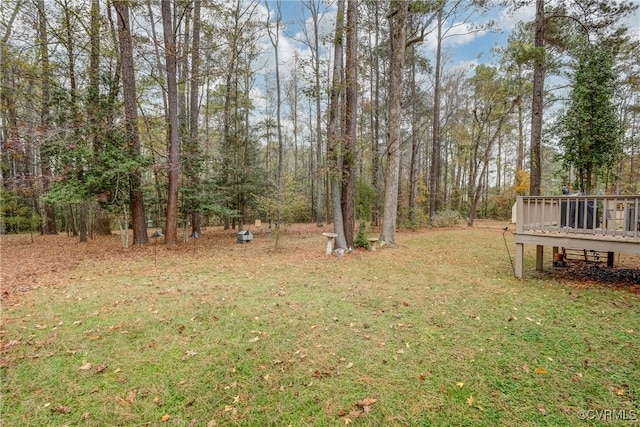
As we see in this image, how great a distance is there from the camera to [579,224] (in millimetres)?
5625

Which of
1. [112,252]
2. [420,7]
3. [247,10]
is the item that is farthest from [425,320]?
[247,10]

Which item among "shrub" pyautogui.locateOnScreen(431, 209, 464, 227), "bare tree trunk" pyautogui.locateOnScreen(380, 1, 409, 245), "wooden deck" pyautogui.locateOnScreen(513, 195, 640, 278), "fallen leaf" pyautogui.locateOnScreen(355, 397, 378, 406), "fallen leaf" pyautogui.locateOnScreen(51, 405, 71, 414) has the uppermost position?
"bare tree trunk" pyautogui.locateOnScreen(380, 1, 409, 245)

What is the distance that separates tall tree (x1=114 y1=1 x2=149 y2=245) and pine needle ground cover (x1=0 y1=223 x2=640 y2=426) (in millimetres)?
3584

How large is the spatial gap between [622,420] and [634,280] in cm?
519

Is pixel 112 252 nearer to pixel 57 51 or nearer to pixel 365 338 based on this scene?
pixel 57 51

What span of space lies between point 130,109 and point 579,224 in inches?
477

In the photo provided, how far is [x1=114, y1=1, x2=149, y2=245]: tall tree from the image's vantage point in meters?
8.36

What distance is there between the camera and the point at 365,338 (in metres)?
3.40

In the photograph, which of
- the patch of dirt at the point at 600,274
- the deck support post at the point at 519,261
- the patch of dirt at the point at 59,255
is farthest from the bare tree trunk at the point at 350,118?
the patch of dirt at the point at 600,274

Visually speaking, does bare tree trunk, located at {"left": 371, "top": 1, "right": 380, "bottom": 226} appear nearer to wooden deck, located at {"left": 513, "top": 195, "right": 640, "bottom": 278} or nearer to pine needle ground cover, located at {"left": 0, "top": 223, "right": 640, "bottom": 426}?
wooden deck, located at {"left": 513, "top": 195, "right": 640, "bottom": 278}

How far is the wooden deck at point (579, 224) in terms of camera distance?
4762mm

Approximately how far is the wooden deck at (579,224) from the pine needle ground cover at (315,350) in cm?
82

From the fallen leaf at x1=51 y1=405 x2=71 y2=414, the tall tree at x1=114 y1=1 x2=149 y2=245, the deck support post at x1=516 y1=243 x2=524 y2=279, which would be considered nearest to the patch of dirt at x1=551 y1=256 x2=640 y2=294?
the deck support post at x1=516 y1=243 x2=524 y2=279

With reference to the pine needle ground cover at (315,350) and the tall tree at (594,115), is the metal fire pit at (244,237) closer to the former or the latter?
the pine needle ground cover at (315,350)
